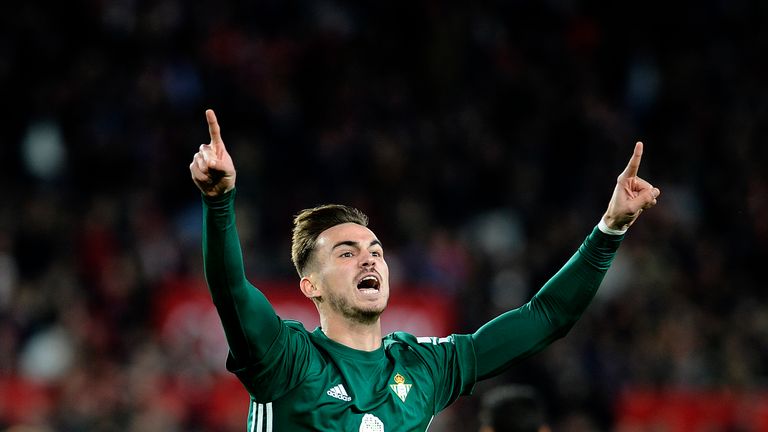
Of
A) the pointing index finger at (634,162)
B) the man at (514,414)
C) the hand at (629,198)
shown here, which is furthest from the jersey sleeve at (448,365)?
the pointing index finger at (634,162)

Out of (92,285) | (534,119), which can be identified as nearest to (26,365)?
(92,285)

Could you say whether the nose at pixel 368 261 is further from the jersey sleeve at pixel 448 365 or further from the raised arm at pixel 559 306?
the raised arm at pixel 559 306

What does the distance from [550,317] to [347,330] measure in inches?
32.9

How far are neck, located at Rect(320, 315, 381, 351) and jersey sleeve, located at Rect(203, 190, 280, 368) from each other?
504 mm

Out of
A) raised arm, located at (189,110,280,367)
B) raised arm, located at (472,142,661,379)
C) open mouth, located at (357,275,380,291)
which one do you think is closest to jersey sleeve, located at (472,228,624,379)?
raised arm, located at (472,142,661,379)

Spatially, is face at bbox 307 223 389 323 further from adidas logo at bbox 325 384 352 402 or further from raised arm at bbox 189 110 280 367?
raised arm at bbox 189 110 280 367

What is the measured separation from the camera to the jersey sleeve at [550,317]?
4926mm

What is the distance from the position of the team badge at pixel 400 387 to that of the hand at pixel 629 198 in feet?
3.31

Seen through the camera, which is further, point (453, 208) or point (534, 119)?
point (534, 119)

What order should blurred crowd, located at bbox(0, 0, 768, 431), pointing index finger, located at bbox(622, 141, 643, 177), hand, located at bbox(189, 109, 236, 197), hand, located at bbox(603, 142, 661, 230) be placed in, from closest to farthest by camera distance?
hand, located at bbox(189, 109, 236, 197) → pointing index finger, located at bbox(622, 141, 643, 177) → hand, located at bbox(603, 142, 661, 230) → blurred crowd, located at bbox(0, 0, 768, 431)

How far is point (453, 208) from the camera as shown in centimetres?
1248

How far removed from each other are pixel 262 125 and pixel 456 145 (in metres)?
2.11

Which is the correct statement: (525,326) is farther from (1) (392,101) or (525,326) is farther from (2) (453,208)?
(1) (392,101)

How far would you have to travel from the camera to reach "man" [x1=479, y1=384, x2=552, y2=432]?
5.43m
